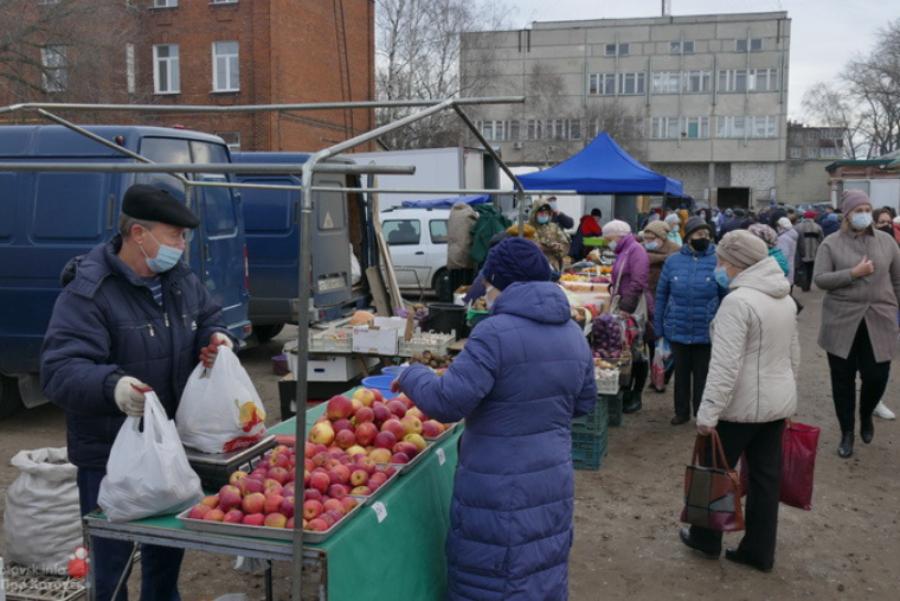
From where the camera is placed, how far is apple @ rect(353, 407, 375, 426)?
153 inches

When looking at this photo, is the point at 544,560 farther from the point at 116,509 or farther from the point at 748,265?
the point at 748,265

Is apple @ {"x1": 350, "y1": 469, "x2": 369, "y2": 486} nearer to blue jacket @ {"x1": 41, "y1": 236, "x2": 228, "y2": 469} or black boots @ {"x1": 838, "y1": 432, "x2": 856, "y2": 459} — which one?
blue jacket @ {"x1": 41, "y1": 236, "x2": 228, "y2": 469}

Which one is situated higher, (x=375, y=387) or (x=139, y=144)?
(x=139, y=144)

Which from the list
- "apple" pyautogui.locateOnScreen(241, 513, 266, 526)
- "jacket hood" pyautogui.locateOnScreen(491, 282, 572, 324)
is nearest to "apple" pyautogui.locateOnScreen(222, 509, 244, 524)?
"apple" pyautogui.locateOnScreen(241, 513, 266, 526)

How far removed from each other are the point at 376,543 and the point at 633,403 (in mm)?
5558

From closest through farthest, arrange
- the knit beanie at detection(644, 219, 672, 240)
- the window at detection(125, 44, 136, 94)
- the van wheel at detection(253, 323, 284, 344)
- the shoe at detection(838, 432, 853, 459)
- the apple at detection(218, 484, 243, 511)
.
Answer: the apple at detection(218, 484, 243, 511) → the shoe at detection(838, 432, 853, 459) → the knit beanie at detection(644, 219, 672, 240) → the van wheel at detection(253, 323, 284, 344) → the window at detection(125, 44, 136, 94)

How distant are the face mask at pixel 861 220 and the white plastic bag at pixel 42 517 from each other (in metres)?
5.56

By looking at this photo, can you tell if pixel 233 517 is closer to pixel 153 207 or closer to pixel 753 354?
pixel 153 207

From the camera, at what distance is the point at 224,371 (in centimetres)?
323

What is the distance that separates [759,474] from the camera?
4.67m

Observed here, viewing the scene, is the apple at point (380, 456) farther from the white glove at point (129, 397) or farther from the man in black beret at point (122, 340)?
the white glove at point (129, 397)

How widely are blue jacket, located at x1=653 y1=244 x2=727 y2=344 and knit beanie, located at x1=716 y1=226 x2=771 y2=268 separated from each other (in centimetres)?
239

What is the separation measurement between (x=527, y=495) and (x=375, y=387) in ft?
6.50

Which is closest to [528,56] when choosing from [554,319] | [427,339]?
[427,339]
